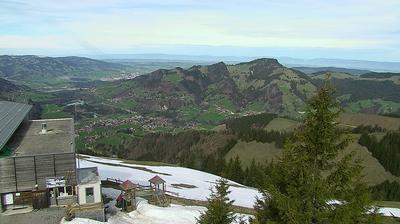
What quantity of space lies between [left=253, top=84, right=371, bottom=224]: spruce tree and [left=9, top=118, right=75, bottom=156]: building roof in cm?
2915

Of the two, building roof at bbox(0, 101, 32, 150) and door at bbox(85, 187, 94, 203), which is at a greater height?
building roof at bbox(0, 101, 32, 150)

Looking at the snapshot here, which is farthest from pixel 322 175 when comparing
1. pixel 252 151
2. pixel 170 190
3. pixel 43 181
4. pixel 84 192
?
pixel 252 151

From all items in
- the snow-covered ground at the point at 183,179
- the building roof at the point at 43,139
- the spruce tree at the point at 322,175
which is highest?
the spruce tree at the point at 322,175

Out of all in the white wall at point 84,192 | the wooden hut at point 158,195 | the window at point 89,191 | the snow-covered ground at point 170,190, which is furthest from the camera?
the wooden hut at point 158,195

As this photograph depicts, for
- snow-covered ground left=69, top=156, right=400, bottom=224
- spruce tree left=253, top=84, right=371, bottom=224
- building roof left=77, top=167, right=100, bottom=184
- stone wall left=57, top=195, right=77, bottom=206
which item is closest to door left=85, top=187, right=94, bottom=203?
building roof left=77, top=167, right=100, bottom=184

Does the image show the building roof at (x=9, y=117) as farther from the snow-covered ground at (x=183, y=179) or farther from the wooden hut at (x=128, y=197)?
the snow-covered ground at (x=183, y=179)

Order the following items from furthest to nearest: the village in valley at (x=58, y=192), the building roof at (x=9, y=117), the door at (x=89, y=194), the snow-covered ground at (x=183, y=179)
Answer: the snow-covered ground at (x=183, y=179)
the building roof at (x=9, y=117)
the door at (x=89, y=194)
the village in valley at (x=58, y=192)

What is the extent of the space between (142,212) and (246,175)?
6895 cm

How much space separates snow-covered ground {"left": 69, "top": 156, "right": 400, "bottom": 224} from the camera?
41.3 metres

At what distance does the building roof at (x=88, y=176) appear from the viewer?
41438 millimetres

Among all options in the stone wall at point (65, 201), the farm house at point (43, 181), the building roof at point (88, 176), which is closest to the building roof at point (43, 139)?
the farm house at point (43, 181)

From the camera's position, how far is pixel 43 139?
47250 mm

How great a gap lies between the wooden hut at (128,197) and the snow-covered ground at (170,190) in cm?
79

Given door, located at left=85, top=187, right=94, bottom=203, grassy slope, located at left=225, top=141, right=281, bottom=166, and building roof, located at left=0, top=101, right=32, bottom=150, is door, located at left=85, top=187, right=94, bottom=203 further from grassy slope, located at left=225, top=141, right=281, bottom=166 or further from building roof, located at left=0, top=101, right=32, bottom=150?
grassy slope, located at left=225, top=141, right=281, bottom=166
